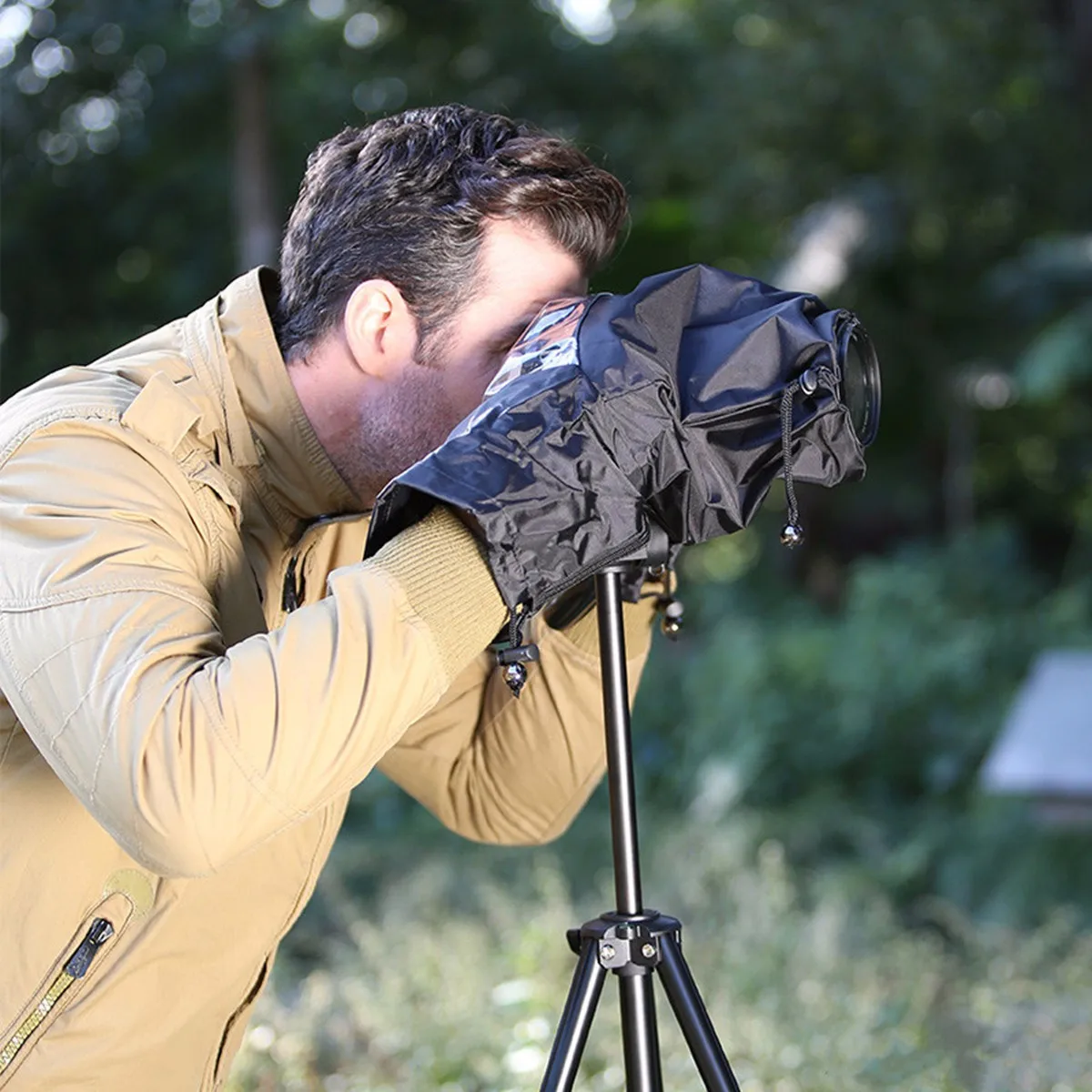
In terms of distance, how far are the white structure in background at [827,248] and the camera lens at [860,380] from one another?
24.8ft

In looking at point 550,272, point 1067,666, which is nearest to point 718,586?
point 1067,666

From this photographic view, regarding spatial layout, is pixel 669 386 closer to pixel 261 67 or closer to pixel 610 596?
pixel 610 596

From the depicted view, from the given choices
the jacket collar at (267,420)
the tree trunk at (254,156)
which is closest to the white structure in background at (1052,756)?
the jacket collar at (267,420)

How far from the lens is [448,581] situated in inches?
52.0

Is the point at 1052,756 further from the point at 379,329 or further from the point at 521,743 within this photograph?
the point at 379,329

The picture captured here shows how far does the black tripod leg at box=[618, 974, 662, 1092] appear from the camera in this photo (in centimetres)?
150

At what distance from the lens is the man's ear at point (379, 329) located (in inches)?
67.3

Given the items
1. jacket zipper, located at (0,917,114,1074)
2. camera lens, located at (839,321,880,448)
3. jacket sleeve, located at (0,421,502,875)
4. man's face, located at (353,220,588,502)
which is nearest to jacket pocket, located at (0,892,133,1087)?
jacket zipper, located at (0,917,114,1074)

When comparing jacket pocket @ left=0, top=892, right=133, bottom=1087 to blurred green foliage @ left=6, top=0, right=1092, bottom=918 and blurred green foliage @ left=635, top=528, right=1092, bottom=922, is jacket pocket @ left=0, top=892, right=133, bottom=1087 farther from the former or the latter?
blurred green foliage @ left=6, top=0, right=1092, bottom=918

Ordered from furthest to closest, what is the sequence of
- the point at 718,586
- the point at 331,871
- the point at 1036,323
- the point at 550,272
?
the point at 718,586 → the point at 1036,323 → the point at 331,871 → the point at 550,272

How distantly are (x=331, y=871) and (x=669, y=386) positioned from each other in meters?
4.86

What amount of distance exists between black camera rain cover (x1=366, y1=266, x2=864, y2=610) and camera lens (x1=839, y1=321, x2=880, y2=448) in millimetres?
16

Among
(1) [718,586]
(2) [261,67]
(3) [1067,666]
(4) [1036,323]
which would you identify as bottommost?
(1) [718,586]

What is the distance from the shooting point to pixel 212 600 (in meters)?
1.52
